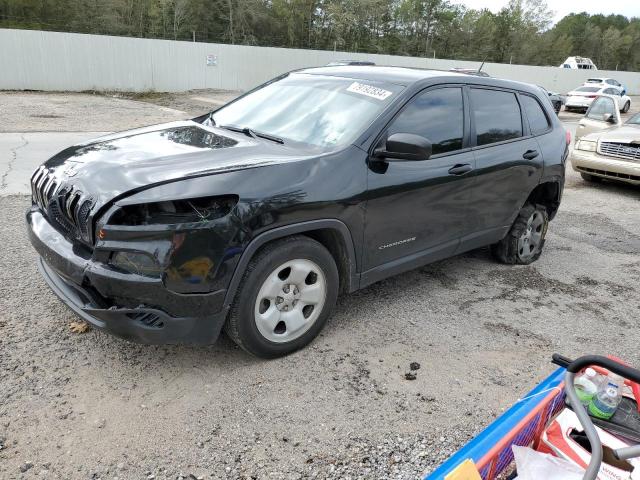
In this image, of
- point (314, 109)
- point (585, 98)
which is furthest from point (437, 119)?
point (585, 98)

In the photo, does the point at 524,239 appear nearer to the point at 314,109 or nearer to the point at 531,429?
the point at 314,109

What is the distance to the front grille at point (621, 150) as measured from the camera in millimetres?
8656

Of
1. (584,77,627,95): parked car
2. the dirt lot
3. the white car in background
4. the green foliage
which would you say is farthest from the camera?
the green foliage

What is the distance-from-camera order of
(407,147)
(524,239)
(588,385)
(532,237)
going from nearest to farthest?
1. (588,385)
2. (407,147)
3. (524,239)
4. (532,237)

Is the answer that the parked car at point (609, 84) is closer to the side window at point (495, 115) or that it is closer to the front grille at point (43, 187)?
the side window at point (495, 115)

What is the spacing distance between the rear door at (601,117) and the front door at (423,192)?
24.9 ft

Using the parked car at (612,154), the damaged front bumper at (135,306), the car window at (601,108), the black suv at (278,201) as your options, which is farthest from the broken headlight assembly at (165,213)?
the car window at (601,108)

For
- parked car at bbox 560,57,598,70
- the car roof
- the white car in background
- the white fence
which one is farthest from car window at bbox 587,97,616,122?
parked car at bbox 560,57,598,70

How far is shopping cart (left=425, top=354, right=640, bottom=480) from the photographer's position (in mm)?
1554

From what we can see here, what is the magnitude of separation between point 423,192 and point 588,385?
194cm

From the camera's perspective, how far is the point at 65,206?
2932 millimetres

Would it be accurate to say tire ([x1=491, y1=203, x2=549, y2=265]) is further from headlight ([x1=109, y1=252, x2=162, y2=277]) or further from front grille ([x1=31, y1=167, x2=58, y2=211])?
front grille ([x1=31, y1=167, x2=58, y2=211])

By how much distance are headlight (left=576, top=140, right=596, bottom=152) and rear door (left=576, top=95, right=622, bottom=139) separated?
3.07 feet

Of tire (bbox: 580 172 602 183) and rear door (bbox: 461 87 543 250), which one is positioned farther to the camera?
tire (bbox: 580 172 602 183)
